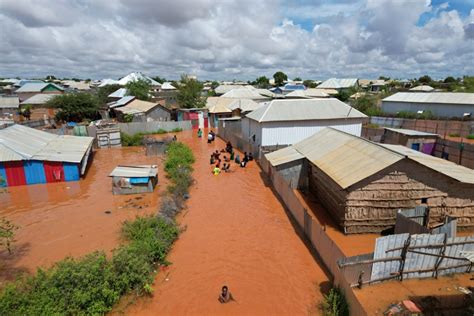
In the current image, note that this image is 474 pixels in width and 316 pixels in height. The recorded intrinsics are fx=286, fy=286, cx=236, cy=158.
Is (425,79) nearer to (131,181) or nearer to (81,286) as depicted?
(131,181)

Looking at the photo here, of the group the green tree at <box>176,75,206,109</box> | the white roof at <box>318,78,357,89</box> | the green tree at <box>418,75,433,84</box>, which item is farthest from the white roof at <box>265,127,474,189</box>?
the green tree at <box>418,75,433,84</box>

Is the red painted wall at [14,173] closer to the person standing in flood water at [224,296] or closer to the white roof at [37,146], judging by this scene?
the white roof at [37,146]

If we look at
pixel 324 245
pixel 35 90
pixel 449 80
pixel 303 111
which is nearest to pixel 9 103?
pixel 35 90

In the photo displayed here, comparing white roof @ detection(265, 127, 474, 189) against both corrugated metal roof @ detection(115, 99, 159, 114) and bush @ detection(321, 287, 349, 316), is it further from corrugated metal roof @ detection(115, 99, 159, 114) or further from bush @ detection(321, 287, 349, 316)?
corrugated metal roof @ detection(115, 99, 159, 114)

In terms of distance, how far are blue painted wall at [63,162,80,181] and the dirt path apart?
9.03 m

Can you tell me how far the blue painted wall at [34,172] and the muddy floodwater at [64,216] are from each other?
0.41 m

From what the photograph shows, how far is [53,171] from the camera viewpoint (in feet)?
60.6

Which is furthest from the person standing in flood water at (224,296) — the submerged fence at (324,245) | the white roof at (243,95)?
the white roof at (243,95)

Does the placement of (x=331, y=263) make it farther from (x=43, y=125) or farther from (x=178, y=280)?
(x=43, y=125)

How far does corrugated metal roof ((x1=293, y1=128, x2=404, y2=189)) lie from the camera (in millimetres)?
11219

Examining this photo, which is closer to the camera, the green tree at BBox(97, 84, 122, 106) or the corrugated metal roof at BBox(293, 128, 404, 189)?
the corrugated metal roof at BBox(293, 128, 404, 189)

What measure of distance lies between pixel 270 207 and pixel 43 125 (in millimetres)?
36254

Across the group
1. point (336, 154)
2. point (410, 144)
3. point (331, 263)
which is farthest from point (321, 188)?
point (410, 144)

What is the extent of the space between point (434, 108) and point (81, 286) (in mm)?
42972
